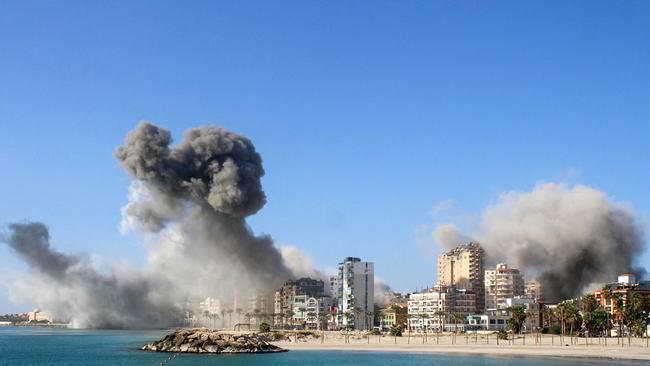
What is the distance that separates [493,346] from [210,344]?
4799 centimetres

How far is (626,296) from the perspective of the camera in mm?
149125

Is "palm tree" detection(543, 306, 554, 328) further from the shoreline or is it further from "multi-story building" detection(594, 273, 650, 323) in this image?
the shoreline

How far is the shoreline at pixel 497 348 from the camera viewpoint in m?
110

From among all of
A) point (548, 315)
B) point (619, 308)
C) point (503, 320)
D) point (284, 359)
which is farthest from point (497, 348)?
point (503, 320)

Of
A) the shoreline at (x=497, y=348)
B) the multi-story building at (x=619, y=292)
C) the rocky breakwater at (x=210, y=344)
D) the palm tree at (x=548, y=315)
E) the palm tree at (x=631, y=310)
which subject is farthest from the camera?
the palm tree at (x=548, y=315)

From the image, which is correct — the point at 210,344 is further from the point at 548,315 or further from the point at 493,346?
the point at 548,315

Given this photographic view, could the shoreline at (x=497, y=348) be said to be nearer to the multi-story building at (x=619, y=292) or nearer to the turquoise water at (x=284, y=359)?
the turquoise water at (x=284, y=359)

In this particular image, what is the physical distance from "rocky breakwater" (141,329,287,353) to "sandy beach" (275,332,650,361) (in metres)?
11.4

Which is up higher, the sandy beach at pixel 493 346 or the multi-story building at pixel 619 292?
the multi-story building at pixel 619 292

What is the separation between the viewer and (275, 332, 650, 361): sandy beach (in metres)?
113

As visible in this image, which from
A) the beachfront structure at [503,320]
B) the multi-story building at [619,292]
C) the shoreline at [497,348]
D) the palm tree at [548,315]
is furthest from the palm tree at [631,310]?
the beachfront structure at [503,320]

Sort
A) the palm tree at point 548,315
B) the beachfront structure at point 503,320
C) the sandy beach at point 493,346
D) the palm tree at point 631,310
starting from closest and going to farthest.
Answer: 1. the sandy beach at point 493,346
2. the palm tree at point 631,310
3. the palm tree at point 548,315
4. the beachfront structure at point 503,320

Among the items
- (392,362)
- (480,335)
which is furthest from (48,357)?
(480,335)

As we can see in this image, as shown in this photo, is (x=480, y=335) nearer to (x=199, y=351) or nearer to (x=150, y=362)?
(x=199, y=351)
